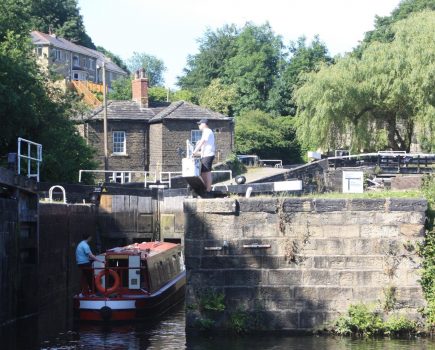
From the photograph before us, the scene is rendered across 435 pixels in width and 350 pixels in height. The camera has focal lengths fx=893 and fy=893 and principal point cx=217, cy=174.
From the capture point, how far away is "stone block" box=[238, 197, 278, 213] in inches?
692

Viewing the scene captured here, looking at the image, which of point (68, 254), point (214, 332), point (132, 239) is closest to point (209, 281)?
point (214, 332)

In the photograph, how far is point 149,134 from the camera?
5300 centimetres

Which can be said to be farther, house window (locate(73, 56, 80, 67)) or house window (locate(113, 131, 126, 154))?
house window (locate(73, 56, 80, 67))

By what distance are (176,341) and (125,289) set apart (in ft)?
13.9

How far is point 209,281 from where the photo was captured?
57.6 ft

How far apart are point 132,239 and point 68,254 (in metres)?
5.87

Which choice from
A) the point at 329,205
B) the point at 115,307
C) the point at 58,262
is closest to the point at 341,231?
the point at 329,205

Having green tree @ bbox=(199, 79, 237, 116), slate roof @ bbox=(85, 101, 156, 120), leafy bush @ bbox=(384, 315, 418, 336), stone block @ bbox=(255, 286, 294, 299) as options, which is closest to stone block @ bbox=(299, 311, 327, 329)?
stone block @ bbox=(255, 286, 294, 299)

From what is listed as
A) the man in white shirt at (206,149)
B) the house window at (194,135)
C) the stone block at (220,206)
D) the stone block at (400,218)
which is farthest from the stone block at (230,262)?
the house window at (194,135)

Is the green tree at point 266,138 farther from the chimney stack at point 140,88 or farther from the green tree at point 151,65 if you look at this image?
the green tree at point 151,65

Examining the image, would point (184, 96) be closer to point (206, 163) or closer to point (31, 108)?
point (31, 108)

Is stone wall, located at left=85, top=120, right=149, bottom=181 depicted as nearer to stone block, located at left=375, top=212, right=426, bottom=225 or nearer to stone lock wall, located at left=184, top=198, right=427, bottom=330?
stone lock wall, located at left=184, top=198, right=427, bottom=330

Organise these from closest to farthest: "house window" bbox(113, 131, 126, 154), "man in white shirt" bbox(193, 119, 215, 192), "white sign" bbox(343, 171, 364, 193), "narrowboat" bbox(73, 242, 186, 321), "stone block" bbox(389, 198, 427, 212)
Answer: "stone block" bbox(389, 198, 427, 212) → "man in white shirt" bbox(193, 119, 215, 192) → "narrowboat" bbox(73, 242, 186, 321) → "white sign" bbox(343, 171, 364, 193) → "house window" bbox(113, 131, 126, 154)

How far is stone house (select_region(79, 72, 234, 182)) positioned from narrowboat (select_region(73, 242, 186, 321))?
26668 mm
